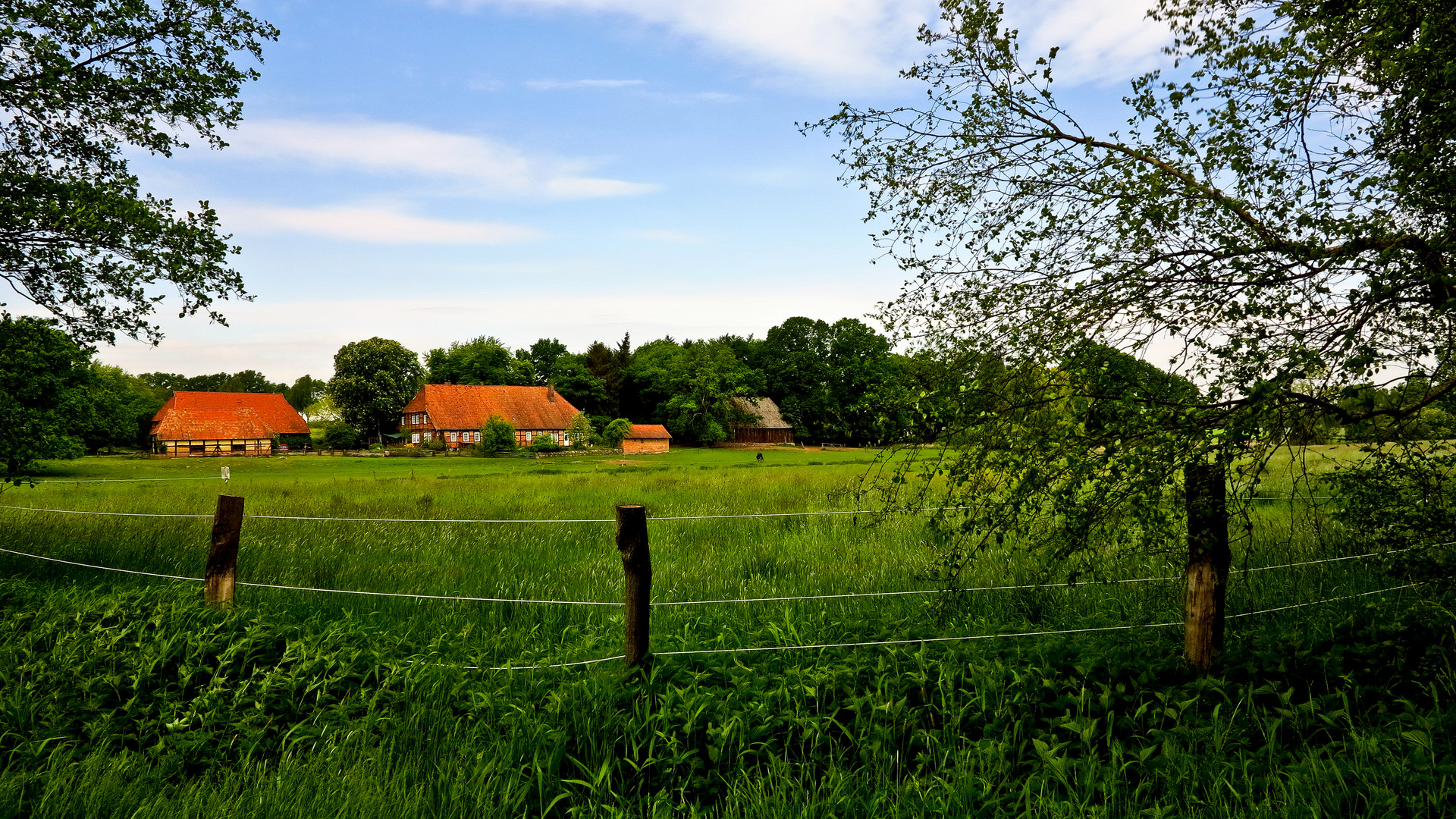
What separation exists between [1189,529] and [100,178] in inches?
471

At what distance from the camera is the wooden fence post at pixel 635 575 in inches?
183

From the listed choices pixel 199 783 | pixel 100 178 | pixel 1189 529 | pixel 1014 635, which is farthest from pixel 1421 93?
pixel 100 178

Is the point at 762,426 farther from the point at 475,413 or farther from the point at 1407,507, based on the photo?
the point at 1407,507

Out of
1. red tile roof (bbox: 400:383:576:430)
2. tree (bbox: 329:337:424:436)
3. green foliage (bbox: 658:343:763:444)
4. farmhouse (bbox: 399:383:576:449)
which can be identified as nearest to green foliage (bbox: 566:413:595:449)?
farmhouse (bbox: 399:383:576:449)

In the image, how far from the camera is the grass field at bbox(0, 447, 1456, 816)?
3.70m

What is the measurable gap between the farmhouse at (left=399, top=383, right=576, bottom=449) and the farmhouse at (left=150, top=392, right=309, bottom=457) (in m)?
12.4

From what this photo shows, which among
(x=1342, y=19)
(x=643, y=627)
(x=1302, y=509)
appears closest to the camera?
(x=1342, y=19)

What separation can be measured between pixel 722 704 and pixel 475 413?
70.0 meters

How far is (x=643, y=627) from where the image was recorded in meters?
4.74

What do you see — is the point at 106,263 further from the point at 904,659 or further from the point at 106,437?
the point at 106,437

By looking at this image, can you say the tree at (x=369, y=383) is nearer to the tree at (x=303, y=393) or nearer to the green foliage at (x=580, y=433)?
the green foliage at (x=580, y=433)

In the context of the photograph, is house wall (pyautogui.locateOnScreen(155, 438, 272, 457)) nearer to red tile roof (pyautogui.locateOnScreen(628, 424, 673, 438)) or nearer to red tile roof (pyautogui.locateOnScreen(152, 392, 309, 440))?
red tile roof (pyautogui.locateOnScreen(152, 392, 309, 440))

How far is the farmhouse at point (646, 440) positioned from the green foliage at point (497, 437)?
428 inches

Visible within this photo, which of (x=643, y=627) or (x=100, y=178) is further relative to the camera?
(x=100, y=178)
